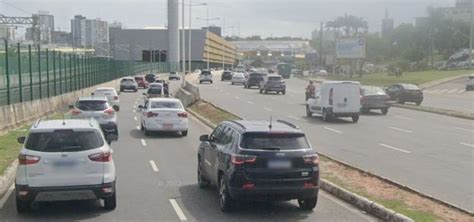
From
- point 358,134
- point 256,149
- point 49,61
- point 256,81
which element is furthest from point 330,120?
point 256,81

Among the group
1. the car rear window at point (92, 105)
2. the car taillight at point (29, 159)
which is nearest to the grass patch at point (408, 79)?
the car rear window at point (92, 105)

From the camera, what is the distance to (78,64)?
5053 cm

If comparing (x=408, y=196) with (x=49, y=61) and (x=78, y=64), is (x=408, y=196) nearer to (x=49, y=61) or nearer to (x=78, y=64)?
(x=49, y=61)

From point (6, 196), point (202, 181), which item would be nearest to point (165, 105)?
point (202, 181)

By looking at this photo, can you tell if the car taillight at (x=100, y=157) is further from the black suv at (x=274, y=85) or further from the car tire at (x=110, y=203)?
the black suv at (x=274, y=85)

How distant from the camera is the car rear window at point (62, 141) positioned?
11023 millimetres

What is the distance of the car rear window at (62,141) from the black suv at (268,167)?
2307 mm

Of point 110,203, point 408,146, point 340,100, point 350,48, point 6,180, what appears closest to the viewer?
point 110,203

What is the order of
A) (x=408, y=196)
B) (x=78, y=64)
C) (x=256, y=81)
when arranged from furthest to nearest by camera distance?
(x=256, y=81) → (x=78, y=64) → (x=408, y=196)

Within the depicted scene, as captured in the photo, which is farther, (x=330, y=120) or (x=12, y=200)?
(x=330, y=120)

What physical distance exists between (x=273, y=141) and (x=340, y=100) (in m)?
22.2

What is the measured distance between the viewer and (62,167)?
1091cm

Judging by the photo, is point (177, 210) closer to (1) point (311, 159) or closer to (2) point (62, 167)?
(2) point (62, 167)

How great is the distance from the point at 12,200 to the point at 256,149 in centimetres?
485
